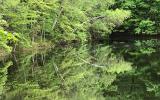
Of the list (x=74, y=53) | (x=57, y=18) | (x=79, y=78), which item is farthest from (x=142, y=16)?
(x=79, y=78)

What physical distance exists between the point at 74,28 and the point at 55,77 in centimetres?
1796

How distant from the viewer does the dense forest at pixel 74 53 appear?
57.5ft

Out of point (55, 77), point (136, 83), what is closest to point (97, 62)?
point (55, 77)

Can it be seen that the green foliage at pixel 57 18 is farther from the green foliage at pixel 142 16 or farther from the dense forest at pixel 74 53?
the green foliage at pixel 142 16

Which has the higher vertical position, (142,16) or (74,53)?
(142,16)

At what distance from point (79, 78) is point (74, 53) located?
13.3 m

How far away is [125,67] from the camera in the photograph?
989 inches

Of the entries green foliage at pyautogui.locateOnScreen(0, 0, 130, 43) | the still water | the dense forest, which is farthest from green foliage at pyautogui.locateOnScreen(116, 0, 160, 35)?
the still water

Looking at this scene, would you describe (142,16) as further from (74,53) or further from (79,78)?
(79,78)

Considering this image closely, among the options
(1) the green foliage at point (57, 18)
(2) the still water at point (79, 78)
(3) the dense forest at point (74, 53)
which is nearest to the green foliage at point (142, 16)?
(3) the dense forest at point (74, 53)

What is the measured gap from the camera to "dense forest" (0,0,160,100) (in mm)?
17531

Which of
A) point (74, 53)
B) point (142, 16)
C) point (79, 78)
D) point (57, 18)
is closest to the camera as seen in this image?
point (79, 78)

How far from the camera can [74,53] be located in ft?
113

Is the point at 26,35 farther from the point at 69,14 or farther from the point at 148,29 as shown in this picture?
the point at 148,29
